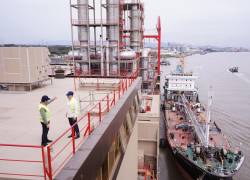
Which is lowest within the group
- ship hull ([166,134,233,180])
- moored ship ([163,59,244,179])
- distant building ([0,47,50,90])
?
ship hull ([166,134,233,180])

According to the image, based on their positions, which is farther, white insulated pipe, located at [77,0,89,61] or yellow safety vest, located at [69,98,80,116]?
white insulated pipe, located at [77,0,89,61]

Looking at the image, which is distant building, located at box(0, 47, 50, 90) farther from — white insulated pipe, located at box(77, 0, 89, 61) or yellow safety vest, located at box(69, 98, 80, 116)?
white insulated pipe, located at box(77, 0, 89, 61)

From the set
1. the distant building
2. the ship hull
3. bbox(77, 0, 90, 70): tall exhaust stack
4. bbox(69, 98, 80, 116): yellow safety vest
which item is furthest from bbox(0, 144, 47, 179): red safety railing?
bbox(77, 0, 90, 70): tall exhaust stack

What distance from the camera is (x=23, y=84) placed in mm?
11820

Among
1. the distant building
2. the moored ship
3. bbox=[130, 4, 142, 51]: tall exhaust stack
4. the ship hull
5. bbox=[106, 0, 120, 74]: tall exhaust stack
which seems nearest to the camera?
the distant building

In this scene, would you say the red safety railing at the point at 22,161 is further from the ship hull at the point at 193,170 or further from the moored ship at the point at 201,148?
the ship hull at the point at 193,170

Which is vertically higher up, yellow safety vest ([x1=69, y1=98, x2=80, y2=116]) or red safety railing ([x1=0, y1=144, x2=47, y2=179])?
yellow safety vest ([x1=69, y1=98, x2=80, y2=116])

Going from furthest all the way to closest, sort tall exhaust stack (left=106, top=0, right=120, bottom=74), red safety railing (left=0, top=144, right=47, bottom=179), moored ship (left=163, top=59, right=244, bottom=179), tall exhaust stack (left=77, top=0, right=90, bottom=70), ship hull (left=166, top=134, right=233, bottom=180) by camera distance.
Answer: tall exhaust stack (left=77, top=0, right=90, bottom=70) → tall exhaust stack (left=106, top=0, right=120, bottom=74) → moored ship (left=163, top=59, right=244, bottom=179) → ship hull (left=166, top=134, right=233, bottom=180) → red safety railing (left=0, top=144, right=47, bottom=179)

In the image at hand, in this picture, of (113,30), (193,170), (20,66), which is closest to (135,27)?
(113,30)

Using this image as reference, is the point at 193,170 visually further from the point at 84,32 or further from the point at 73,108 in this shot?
the point at 84,32

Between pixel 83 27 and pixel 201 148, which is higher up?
pixel 83 27

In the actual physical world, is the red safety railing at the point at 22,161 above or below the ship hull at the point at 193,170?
above

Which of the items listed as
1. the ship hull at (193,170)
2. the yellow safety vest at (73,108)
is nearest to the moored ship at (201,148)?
the ship hull at (193,170)

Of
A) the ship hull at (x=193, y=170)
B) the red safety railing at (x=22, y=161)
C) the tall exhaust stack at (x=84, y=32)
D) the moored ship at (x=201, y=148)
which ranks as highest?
the tall exhaust stack at (x=84, y=32)
